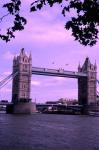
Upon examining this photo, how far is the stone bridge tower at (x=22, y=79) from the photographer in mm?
176163

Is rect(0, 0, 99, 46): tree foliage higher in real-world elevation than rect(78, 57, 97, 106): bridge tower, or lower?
lower

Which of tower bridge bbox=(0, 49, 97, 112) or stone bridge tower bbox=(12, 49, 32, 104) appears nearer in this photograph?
tower bridge bbox=(0, 49, 97, 112)

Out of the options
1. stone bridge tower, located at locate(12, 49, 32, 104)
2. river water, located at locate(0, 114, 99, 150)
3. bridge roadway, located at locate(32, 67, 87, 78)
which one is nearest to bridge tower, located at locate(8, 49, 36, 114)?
stone bridge tower, located at locate(12, 49, 32, 104)

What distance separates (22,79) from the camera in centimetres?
17675

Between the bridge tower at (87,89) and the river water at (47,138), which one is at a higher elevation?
the bridge tower at (87,89)

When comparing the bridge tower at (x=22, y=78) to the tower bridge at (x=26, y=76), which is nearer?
the tower bridge at (x=26, y=76)

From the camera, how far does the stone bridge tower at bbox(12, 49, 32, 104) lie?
176163mm

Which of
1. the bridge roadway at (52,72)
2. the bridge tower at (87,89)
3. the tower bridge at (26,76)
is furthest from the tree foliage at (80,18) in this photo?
the bridge tower at (87,89)

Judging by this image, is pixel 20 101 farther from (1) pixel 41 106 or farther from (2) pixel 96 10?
(2) pixel 96 10

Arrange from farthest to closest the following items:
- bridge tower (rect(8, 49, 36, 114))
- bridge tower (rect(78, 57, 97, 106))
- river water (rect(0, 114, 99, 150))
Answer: bridge tower (rect(78, 57, 97, 106))
bridge tower (rect(8, 49, 36, 114))
river water (rect(0, 114, 99, 150))

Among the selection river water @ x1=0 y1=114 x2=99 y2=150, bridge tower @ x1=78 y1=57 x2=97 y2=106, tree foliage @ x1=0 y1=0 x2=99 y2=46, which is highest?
bridge tower @ x1=78 y1=57 x2=97 y2=106

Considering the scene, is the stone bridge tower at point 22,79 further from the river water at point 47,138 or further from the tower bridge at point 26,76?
the river water at point 47,138

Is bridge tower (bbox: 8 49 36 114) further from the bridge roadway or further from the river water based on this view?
the river water

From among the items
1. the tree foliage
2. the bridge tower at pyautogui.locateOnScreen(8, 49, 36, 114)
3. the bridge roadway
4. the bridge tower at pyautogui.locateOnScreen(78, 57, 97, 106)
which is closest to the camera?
the tree foliage
